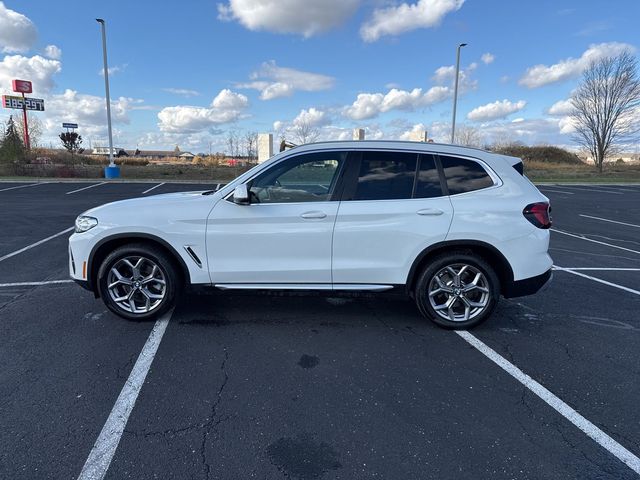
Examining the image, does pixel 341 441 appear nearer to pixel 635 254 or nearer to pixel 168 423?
pixel 168 423

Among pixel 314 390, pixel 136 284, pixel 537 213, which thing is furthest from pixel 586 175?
pixel 136 284

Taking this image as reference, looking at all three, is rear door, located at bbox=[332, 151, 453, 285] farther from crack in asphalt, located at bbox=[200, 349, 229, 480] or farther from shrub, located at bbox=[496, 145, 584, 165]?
shrub, located at bbox=[496, 145, 584, 165]

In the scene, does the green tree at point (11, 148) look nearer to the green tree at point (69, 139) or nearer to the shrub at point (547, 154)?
the green tree at point (69, 139)

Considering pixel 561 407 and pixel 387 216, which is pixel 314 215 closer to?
pixel 387 216

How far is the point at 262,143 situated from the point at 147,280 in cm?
2299

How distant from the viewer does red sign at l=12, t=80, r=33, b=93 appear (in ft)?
153

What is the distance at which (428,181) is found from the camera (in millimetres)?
3852

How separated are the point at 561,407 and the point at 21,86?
60894mm

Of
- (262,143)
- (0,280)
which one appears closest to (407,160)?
(0,280)

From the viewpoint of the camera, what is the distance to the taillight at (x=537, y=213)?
377 cm

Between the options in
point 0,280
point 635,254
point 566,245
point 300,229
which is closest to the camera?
point 300,229

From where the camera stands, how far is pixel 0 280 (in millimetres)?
5309

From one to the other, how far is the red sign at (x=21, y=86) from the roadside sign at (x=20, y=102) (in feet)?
3.07

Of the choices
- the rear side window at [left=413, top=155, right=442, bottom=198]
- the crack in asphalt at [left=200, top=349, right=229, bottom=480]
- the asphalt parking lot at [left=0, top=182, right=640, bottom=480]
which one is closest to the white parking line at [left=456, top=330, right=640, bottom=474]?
the asphalt parking lot at [left=0, top=182, right=640, bottom=480]
